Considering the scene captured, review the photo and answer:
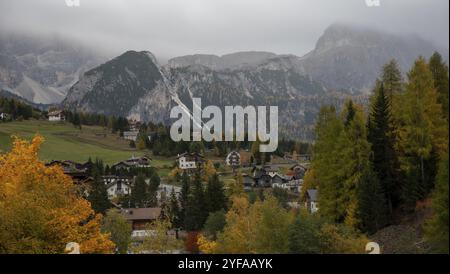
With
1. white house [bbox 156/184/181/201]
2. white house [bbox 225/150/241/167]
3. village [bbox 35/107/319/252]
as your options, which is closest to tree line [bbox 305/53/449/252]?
village [bbox 35/107/319/252]

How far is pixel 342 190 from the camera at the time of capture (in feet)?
111

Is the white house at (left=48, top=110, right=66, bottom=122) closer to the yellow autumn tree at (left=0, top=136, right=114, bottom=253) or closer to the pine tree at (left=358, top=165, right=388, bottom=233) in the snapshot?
the yellow autumn tree at (left=0, top=136, right=114, bottom=253)

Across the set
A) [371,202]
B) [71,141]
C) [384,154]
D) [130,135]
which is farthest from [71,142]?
[371,202]

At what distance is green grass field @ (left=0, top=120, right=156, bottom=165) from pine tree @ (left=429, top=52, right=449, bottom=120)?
2468 inches

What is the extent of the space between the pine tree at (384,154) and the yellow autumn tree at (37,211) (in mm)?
16113

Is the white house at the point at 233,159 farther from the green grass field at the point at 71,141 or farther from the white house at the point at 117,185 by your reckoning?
the white house at the point at 117,185

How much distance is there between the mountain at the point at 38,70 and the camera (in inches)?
3223

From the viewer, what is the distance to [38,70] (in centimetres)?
11294

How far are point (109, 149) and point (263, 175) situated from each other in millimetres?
28834

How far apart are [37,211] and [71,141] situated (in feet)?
235

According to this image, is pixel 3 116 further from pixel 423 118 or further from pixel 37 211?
pixel 423 118

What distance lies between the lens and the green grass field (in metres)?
76.6

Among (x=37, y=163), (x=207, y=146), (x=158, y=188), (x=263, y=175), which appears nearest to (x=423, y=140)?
(x=37, y=163)
